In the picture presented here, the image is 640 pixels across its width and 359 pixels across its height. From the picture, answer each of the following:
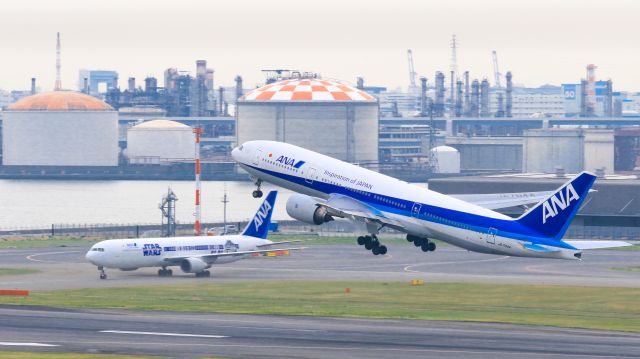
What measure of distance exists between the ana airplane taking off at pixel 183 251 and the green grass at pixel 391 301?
33.3 ft

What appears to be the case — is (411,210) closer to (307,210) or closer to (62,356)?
(307,210)

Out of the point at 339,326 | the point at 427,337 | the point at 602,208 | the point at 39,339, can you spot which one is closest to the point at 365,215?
the point at 339,326

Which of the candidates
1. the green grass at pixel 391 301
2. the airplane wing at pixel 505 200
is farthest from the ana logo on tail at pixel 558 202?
the airplane wing at pixel 505 200

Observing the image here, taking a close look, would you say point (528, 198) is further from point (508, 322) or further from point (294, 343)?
point (294, 343)

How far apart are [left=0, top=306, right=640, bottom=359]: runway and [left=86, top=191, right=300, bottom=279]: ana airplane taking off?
43225mm

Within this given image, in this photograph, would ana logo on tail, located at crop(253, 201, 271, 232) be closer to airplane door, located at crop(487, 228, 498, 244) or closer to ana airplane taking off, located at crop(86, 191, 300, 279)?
ana airplane taking off, located at crop(86, 191, 300, 279)

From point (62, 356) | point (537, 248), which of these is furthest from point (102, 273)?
point (62, 356)

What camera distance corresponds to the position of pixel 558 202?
88375 millimetres

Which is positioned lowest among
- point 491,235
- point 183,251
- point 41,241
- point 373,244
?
point 41,241

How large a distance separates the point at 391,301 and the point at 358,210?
18.6 meters

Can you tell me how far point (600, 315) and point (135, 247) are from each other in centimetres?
5280

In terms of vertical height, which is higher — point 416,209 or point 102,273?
point 416,209

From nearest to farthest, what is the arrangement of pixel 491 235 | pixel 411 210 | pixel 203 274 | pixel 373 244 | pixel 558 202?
pixel 558 202, pixel 491 235, pixel 411 210, pixel 373 244, pixel 203 274

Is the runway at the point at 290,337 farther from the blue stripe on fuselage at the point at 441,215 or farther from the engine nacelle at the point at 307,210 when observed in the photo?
the blue stripe on fuselage at the point at 441,215
